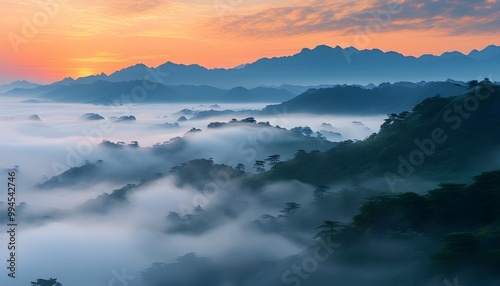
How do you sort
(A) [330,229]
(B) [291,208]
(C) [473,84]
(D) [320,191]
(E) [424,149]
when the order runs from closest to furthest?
(A) [330,229] < (B) [291,208] < (D) [320,191] < (E) [424,149] < (C) [473,84]

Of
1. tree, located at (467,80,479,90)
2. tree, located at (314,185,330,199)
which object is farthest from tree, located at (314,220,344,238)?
tree, located at (467,80,479,90)

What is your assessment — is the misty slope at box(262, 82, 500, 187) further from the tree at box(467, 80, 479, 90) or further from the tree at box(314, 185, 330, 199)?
the tree at box(314, 185, 330, 199)

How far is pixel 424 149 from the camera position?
15050cm

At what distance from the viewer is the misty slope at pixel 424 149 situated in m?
134

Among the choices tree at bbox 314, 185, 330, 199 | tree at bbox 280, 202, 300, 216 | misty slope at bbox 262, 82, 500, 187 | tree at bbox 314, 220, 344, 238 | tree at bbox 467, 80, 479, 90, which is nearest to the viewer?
tree at bbox 314, 220, 344, 238

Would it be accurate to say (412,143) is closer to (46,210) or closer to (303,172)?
(303,172)

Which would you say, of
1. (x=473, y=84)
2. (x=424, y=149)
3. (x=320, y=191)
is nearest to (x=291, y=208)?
(x=320, y=191)

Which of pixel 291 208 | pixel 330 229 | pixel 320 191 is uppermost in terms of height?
pixel 320 191

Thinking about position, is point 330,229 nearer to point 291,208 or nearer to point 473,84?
point 291,208

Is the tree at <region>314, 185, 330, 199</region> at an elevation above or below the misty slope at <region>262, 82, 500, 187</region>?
below

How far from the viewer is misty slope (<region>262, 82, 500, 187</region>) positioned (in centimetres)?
13412

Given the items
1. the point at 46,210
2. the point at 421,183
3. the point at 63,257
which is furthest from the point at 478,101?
the point at 46,210

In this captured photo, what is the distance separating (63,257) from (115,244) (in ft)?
68.0

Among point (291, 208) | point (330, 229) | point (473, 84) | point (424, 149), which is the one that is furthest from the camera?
point (473, 84)
